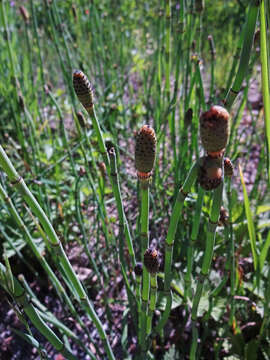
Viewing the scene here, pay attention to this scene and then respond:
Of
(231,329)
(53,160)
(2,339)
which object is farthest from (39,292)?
(231,329)

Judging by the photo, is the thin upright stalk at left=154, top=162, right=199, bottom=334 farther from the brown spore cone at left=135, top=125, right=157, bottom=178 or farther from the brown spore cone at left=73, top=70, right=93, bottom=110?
the brown spore cone at left=73, top=70, right=93, bottom=110

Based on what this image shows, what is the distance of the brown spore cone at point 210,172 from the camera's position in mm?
361

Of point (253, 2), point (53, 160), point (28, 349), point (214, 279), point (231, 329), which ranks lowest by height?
point (28, 349)

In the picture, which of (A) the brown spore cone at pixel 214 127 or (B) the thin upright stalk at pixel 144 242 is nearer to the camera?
(A) the brown spore cone at pixel 214 127

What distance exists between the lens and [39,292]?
3.78 ft

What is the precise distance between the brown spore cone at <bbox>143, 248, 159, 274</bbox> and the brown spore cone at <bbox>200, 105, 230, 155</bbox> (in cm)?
21

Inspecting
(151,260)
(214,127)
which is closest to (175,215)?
(151,260)

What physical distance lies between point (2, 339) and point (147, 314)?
23.1 inches

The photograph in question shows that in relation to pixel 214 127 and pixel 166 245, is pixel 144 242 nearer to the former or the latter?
pixel 166 245

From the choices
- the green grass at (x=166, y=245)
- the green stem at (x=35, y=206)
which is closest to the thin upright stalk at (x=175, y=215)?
the green grass at (x=166, y=245)

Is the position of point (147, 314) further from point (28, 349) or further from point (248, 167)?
point (248, 167)

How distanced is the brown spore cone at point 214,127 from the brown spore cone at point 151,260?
0.70 feet

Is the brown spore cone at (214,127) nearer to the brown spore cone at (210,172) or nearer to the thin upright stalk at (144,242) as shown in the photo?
the brown spore cone at (210,172)

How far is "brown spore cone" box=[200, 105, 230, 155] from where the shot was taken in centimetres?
33
